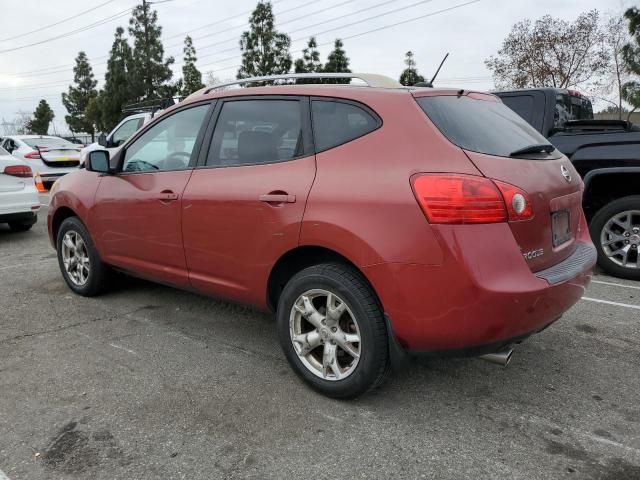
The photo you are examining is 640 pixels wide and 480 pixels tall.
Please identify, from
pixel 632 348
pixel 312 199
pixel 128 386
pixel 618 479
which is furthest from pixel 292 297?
pixel 632 348

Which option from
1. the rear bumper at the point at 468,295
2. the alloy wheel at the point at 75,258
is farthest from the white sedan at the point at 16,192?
the rear bumper at the point at 468,295

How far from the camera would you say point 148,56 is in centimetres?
4147

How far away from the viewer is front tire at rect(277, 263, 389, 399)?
2766 mm

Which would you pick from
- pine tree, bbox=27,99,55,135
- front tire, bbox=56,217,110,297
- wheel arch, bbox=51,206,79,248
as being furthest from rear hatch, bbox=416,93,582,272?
pine tree, bbox=27,99,55,135

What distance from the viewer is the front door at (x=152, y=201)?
3.78 meters

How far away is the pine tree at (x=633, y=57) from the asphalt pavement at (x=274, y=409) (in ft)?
65.0

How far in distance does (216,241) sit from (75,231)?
2022 mm

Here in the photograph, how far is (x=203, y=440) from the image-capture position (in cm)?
265

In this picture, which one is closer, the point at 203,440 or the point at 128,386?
the point at 203,440

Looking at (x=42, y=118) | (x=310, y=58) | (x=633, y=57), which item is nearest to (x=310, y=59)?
(x=310, y=58)

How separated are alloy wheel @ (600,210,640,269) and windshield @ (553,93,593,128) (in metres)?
1.23

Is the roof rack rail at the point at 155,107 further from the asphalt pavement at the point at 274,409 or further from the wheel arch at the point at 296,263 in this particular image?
the wheel arch at the point at 296,263

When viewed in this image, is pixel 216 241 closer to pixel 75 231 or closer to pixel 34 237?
pixel 75 231

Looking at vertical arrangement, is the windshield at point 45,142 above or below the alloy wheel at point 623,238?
above
